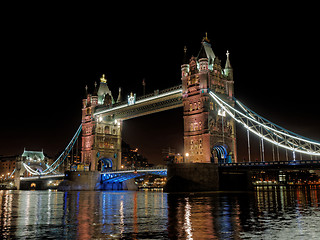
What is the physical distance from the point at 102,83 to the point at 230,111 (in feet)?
152

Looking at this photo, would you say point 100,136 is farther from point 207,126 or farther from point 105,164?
point 207,126

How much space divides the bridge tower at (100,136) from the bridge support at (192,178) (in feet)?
133

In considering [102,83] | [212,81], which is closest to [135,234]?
[212,81]

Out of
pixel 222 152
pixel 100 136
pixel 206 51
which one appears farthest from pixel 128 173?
pixel 206 51

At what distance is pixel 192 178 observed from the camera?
173 ft

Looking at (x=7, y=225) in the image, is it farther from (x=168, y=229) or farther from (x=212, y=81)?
(x=212, y=81)

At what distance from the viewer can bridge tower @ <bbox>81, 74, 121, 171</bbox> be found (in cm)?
9088

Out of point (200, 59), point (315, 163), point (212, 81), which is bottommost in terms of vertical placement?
point (315, 163)

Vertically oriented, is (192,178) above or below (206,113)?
below

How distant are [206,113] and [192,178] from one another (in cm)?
1338

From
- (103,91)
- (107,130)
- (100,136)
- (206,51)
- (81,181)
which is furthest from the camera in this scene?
(103,91)

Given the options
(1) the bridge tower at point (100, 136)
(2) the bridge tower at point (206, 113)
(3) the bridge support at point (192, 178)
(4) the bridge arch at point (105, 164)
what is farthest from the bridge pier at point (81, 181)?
(3) the bridge support at point (192, 178)

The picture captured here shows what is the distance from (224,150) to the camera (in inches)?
2525

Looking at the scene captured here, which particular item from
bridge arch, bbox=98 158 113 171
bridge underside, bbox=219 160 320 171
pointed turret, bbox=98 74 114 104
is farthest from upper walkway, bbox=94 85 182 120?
bridge underside, bbox=219 160 320 171
